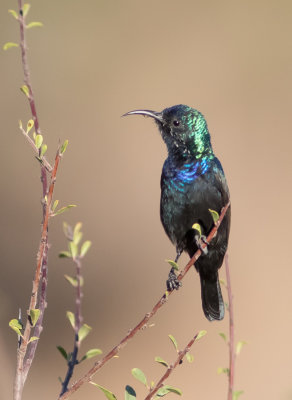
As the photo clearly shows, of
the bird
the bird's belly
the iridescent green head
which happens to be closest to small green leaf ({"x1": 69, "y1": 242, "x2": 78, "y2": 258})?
the bird

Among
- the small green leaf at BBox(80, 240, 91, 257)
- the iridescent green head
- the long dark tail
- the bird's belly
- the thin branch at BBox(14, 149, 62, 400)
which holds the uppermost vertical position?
the iridescent green head

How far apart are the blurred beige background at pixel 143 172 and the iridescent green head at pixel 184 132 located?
2267mm

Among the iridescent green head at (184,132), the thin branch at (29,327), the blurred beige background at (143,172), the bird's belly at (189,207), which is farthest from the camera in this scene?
the blurred beige background at (143,172)

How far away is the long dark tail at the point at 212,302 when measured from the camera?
3.57m

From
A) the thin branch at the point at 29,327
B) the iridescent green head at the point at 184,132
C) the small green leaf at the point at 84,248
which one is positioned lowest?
the thin branch at the point at 29,327

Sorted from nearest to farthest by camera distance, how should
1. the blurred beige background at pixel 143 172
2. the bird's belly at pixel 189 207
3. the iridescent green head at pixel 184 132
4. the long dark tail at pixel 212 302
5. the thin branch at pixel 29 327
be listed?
the thin branch at pixel 29 327 → the bird's belly at pixel 189 207 → the iridescent green head at pixel 184 132 → the long dark tail at pixel 212 302 → the blurred beige background at pixel 143 172

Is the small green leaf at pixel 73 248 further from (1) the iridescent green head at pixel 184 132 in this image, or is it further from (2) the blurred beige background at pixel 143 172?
(2) the blurred beige background at pixel 143 172

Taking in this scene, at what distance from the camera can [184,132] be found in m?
3.47

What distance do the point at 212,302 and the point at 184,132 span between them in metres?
0.99

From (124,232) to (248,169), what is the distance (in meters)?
1.62

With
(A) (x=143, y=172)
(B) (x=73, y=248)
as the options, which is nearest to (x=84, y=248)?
(B) (x=73, y=248)

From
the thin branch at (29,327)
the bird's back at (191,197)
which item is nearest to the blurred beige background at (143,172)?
the bird's back at (191,197)

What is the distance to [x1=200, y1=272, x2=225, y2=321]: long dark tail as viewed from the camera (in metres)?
3.57

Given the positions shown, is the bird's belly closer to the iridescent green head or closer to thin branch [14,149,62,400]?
the iridescent green head
